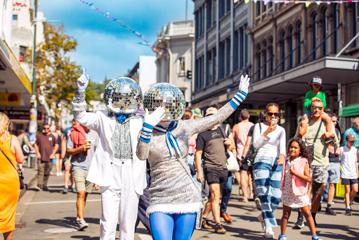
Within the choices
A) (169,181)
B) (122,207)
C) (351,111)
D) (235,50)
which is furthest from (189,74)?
(169,181)

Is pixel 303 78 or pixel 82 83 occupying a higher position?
pixel 303 78

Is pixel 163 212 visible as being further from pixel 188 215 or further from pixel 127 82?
pixel 127 82

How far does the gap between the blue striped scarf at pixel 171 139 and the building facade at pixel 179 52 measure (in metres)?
47.0

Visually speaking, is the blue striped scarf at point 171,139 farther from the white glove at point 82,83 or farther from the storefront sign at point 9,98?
the storefront sign at point 9,98

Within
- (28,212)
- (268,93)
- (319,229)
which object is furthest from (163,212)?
(268,93)

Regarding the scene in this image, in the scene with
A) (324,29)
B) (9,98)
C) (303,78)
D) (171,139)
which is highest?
(324,29)

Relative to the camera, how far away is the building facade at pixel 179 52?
52.6 meters

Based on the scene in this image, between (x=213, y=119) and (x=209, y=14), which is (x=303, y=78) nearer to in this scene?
(x=213, y=119)

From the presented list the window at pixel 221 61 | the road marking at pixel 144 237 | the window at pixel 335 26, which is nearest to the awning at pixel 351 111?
the window at pixel 335 26

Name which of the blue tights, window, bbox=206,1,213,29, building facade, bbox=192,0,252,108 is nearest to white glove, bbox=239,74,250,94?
A: the blue tights

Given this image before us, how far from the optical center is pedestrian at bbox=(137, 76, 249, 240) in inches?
161

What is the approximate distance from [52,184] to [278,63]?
14.5 m

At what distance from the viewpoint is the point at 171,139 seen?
423cm

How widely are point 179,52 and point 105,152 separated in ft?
161
